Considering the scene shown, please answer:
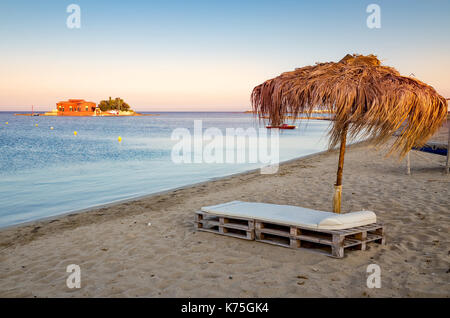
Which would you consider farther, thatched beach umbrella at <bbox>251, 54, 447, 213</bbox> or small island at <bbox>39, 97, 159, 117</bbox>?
small island at <bbox>39, 97, 159, 117</bbox>

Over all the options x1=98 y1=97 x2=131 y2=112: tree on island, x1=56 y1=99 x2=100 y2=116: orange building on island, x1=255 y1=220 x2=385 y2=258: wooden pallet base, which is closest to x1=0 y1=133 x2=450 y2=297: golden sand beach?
x1=255 y1=220 x2=385 y2=258: wooden pallet base

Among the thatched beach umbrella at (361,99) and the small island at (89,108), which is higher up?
the small island at (89,108)

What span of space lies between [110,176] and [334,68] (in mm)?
13088

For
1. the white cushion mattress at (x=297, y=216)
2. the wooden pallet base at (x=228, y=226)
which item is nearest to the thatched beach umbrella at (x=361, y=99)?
the white cushion mattress at (x=297, y=216)

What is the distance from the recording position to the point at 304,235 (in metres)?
4.77

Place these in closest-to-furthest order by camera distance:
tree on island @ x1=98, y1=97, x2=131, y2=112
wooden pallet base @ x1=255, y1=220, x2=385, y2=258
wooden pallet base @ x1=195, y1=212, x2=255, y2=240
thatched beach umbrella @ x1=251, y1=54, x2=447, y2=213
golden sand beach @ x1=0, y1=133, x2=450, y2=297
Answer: golden sand beach @ x1=0, y1=133, x2=450, y2=297
wooden pallet base @ x1=255, y1=220, x2=385, y2=258
thatched beach umbrella @ x1=251, y1=54, x2=447, y2=213
wooden pallet base @ x1=195, y1=212, x2=255, y2=240
tree on island @ x1=98, y1=97, x2=131, y2=112

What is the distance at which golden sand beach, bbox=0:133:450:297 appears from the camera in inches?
148

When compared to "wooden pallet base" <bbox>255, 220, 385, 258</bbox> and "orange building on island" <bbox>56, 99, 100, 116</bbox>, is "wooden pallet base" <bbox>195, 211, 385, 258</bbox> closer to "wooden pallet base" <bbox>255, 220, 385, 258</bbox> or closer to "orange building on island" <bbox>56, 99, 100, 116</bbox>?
"wooden pallet base" <bbox>255, 220, 385, 258</bbox>

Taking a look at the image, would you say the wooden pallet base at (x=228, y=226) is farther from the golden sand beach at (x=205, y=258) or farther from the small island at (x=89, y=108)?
the small island at (x=89, y=108)

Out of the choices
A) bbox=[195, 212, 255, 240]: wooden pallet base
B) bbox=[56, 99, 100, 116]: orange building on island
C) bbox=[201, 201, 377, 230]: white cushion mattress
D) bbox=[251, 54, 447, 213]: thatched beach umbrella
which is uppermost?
bbox=[56, 99, 100, 116]: orange building on island

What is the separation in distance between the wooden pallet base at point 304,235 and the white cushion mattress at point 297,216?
0.07 meters

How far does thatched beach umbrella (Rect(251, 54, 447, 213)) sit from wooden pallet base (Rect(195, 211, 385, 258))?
4.54ft

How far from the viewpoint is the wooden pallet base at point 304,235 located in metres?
4.43
